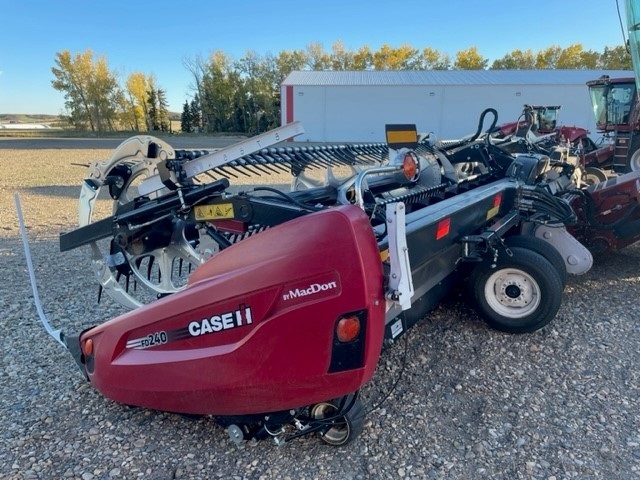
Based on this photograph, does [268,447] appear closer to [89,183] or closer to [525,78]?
[89,183]

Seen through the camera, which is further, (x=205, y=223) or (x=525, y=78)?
(x=525, y=78)

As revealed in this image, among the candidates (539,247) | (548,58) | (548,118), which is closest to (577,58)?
(548,58)

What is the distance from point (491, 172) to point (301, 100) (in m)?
31.6

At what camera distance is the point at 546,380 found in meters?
2.83

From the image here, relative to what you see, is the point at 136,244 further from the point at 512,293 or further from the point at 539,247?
the point at 539,247

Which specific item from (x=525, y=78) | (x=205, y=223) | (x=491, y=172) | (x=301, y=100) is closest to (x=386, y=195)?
(x=491, y=172)

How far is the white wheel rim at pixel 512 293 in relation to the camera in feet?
10.6

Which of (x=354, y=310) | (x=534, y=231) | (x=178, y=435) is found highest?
(x=354, y=310)

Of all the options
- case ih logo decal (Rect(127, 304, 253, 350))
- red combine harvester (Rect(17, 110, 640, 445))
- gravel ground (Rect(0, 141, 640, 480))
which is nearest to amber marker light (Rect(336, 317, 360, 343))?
red combine harvester (Rect(17, 110, 640, 445))

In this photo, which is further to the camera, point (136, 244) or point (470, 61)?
point (470, 61)

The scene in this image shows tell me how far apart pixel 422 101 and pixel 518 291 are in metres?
32.7

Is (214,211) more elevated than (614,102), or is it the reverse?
(614,102)

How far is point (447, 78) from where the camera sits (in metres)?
35.8

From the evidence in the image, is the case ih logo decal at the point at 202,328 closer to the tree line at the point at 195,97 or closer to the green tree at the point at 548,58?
the tree line at the point at 195,97
